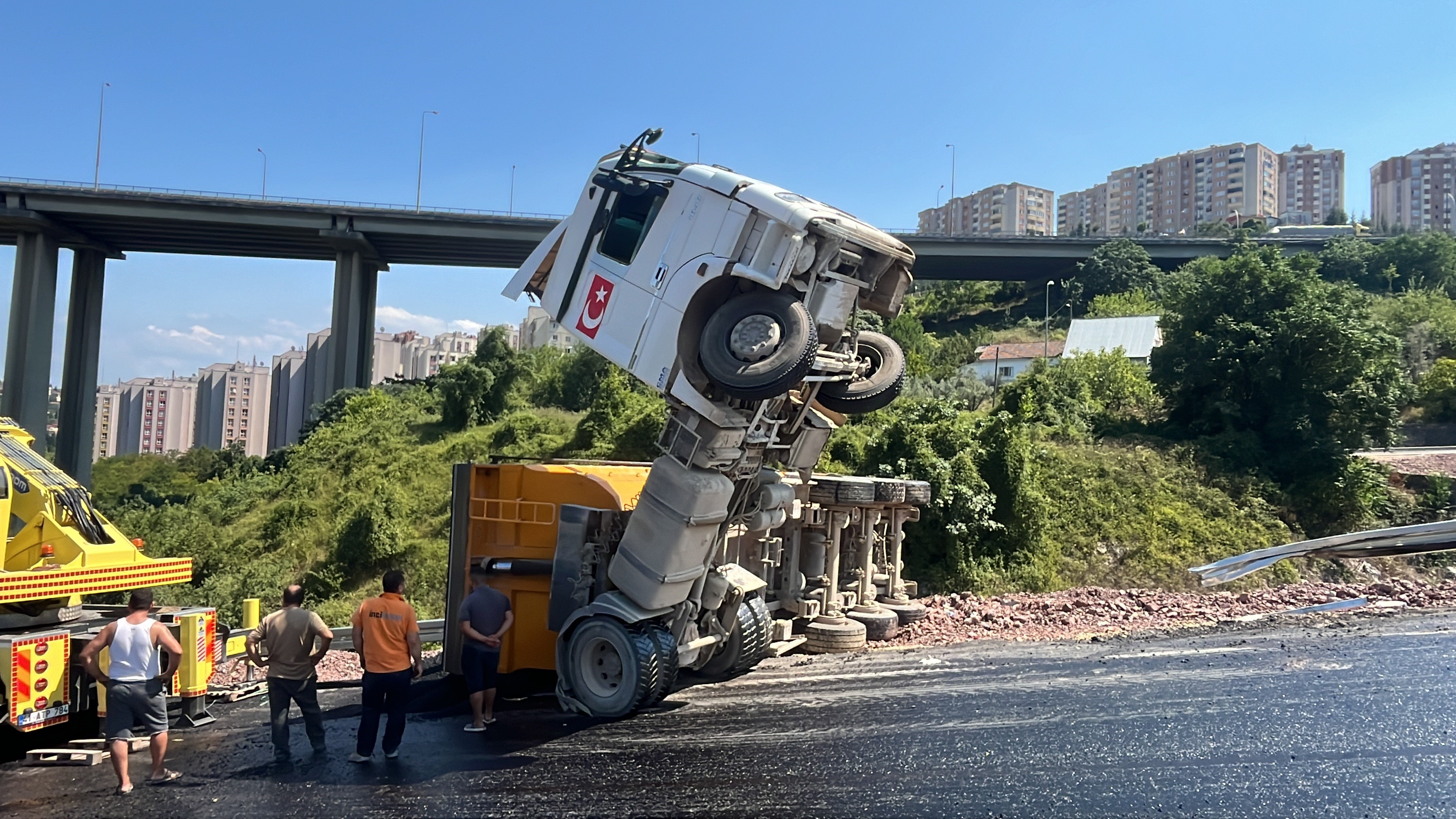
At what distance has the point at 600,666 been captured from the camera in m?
8.73

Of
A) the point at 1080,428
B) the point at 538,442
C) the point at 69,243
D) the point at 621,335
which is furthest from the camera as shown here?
the point at 69,243

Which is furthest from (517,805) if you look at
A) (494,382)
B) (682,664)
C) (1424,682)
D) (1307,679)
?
(494,382)

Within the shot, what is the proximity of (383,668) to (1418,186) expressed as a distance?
6955 inches

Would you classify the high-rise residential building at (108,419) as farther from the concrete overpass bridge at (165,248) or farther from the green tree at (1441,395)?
the green tree at (1441,395)

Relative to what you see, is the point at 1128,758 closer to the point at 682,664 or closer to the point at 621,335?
the point at 682,664

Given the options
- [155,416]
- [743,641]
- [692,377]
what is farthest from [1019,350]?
[155,416]

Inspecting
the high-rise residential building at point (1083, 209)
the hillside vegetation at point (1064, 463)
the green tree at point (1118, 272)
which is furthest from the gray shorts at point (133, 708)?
the high-rise residential building at point (1083, 209)

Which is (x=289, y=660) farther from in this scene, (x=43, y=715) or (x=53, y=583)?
(x=53, y=583)

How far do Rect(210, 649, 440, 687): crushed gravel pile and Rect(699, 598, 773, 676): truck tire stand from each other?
122 inches

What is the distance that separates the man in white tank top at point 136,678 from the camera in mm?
6617

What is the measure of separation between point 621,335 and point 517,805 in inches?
162

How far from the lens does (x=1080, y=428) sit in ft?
87.8

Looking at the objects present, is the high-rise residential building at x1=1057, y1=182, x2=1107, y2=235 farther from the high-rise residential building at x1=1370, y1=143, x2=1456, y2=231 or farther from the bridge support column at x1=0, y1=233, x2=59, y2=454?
the bridge support column at x1=0, y1=233, x2=59, y2=454

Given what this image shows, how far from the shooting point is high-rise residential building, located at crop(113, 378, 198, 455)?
96.1 m
